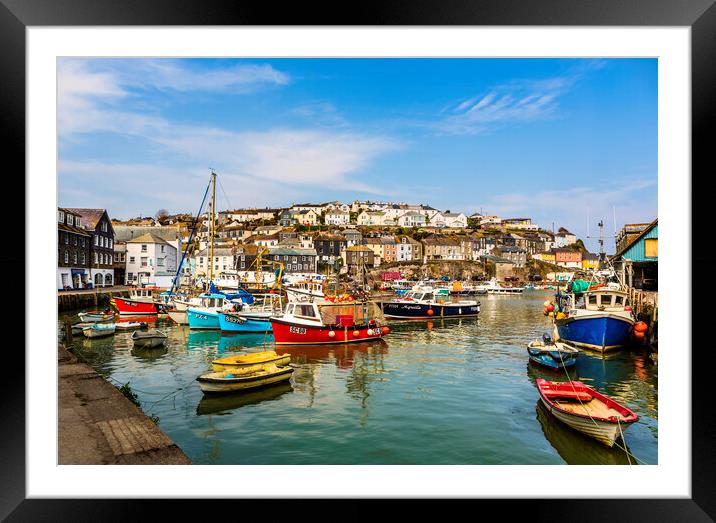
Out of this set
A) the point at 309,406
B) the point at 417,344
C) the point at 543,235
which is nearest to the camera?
the point at 309,406

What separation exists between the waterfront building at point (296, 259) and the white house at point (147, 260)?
16.0m

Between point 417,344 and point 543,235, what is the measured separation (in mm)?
42545

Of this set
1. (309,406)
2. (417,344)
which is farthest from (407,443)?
(417,344)

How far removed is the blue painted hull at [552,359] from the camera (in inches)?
406

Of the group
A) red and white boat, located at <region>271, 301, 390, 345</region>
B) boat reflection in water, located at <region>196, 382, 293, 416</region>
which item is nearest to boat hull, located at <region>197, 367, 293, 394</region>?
boat reflection in water, located at <region>196, 382, 293, 416</region>

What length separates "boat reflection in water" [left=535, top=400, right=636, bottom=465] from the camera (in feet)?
18.8

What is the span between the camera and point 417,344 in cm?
1509

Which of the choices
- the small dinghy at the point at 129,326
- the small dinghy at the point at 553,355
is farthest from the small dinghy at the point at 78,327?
the small dinghy at the point at 553,355

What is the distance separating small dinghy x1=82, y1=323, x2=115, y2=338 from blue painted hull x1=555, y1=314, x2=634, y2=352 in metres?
14.0

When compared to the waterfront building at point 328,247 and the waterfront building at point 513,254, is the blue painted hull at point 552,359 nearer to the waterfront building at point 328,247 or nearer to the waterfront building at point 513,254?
the waterfront building at point 328,247

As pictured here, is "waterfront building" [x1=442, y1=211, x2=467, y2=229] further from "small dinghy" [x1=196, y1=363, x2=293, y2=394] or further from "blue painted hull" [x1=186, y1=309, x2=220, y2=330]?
"small dinghy" [x1=196, y1=363, x2=293, y2=394]

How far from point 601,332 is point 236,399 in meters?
9.29
